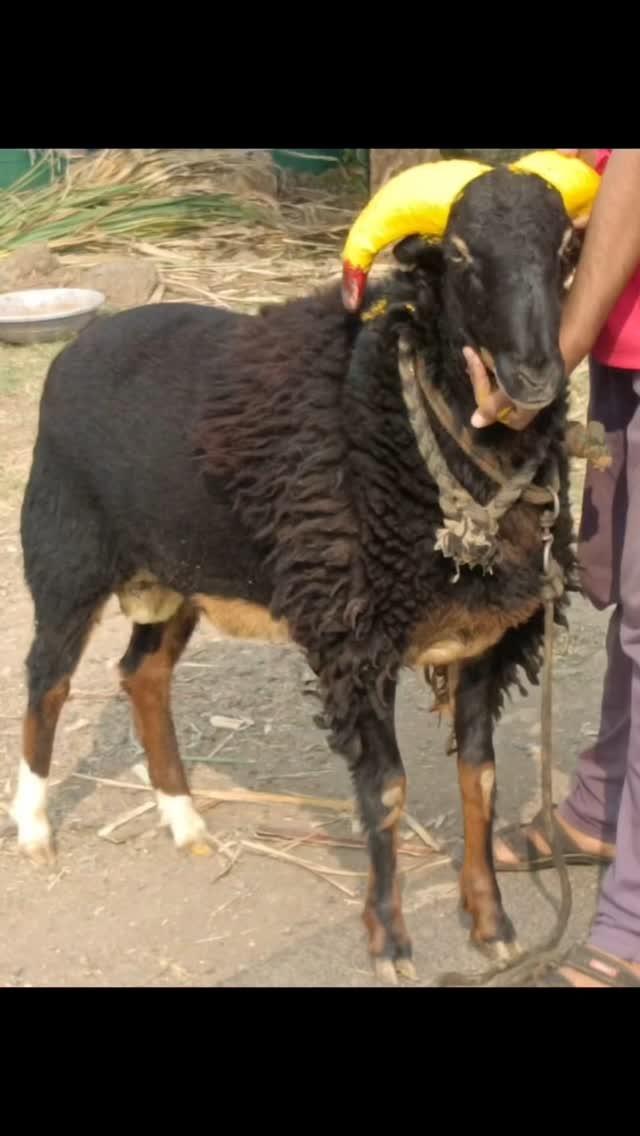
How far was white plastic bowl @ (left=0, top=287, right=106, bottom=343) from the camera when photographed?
918 centimetres

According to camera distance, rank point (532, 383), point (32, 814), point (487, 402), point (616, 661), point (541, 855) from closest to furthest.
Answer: point (532, 383)
point (487, 402)
point (616, 661)
point (541, 855)
point (32, 814)

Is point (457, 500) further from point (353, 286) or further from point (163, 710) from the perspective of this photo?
point (163, 710)

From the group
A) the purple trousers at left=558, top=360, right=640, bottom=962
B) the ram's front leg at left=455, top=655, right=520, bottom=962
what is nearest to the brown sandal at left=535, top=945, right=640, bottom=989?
the purple trousers at left=558, top=360, right=640, bottom=962

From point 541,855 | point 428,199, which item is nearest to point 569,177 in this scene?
point 428,199

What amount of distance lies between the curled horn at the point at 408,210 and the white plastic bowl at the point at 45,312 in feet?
18.2

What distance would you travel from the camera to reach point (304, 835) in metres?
4.80

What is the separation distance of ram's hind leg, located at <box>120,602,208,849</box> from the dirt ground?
0.28ft

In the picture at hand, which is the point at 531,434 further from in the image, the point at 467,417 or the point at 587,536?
the point at 587,536

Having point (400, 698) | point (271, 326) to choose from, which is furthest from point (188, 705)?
point (271, 326)

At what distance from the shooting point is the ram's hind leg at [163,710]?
187 inches

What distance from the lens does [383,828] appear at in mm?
3973

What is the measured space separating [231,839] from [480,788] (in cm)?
97

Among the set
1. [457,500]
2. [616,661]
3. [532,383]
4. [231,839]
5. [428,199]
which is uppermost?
[428,199]

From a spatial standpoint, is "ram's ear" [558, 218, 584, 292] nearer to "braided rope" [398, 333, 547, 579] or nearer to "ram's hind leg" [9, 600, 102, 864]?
"braided rope" [398, 333, 547, 579]
